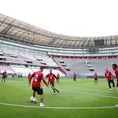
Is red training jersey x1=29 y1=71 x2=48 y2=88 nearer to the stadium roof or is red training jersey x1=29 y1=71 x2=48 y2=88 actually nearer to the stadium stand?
the stadium stand

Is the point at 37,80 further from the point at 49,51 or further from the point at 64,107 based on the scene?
the point at 49,51

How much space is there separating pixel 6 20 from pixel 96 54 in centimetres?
5267

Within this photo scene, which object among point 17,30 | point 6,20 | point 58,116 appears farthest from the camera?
point 17,30

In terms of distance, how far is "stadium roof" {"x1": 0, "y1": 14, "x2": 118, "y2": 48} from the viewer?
194 ft

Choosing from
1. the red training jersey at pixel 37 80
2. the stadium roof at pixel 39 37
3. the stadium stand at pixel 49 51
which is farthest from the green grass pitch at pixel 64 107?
the stadium roof at pixel 39 37

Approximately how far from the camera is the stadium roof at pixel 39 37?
5922 centimetres

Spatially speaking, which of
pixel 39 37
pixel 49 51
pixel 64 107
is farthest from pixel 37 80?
pixel 49 51

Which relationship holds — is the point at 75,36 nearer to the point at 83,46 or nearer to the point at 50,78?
the point at 83,46

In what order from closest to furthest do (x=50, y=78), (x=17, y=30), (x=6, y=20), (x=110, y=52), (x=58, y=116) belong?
(x=58, y=116) < (x=50, y=78) < (x=6, y=20) < (x=17, y=30) < (x=110, y=52)

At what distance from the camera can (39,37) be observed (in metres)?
75.3

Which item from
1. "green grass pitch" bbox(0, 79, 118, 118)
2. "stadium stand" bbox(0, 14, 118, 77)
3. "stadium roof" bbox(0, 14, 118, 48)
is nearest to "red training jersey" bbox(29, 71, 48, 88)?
"green grass pitch" bbox(0, 79, 118, 118)

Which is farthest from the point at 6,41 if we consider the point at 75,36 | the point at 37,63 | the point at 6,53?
the point at 75,36

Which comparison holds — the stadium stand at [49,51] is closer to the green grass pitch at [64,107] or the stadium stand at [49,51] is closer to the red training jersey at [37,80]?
the green grass pitch at [64,107]

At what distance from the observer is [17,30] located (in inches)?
2579
